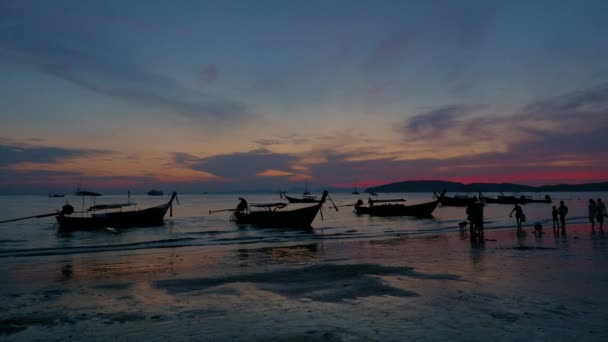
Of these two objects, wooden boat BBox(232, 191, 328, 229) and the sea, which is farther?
wooden boat BBox(232, 191, 328, 229)

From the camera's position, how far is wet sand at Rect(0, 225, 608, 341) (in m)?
6.96

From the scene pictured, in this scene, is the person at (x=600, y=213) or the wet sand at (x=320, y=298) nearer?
the wet sand at (x=320, y=298)

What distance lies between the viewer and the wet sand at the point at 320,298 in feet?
22.8

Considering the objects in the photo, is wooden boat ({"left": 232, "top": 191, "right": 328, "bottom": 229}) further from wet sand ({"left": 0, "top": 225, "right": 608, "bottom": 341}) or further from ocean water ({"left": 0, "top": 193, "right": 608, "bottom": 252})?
wet sand ({"left": 0, "top": 225, "right": 608, "bottom": 341})

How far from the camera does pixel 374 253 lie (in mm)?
18109

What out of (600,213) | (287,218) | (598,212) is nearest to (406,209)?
(287,218)

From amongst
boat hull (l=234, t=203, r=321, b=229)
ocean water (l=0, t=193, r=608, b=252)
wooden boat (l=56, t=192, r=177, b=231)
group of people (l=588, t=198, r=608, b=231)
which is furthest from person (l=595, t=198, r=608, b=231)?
wooden boat (l=56, t=192, r=177, b=231)

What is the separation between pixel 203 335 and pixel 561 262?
41.0 feet

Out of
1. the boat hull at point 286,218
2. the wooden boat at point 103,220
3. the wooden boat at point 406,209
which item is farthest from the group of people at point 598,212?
the wooden boat at point 103,220

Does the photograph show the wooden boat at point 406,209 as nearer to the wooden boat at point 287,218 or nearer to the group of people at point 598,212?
the wooden boat at point 287,218

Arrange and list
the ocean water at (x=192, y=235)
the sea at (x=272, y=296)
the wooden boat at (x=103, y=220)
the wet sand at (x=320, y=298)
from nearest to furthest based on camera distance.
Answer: the wet sand at (x=320, y=298), the sea at (x=272, y=296), the ocean water at (x=192, y=235), the wooden boat at (x=103, y=220)

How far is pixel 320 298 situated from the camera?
9.38 meters

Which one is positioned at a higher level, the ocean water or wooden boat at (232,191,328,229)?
wooden boat at (232,191,328,229)

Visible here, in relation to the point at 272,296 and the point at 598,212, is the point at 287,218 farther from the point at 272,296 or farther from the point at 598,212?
the point at 272,296
